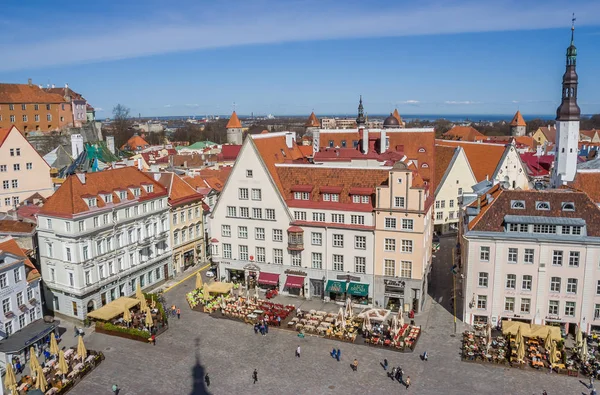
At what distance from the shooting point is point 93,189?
194 ft

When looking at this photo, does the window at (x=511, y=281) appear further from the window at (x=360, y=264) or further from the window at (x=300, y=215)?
the window at (x=300, y=215)

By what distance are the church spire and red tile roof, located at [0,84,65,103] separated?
368 ft

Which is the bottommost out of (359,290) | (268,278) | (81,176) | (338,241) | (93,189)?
(359,290)

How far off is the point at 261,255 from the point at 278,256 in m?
2.41

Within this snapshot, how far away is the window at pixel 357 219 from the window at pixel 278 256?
998 centimetres

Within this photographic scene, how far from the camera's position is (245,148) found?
6356 centimetres

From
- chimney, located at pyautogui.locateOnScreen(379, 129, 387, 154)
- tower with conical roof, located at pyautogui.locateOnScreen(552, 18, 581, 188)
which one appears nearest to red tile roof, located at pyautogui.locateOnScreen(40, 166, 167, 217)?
chimney, located at pyautogui.locateOnScreen(379, 129, 387, 154)

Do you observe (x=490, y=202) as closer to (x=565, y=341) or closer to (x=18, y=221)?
(x=565, y=341)

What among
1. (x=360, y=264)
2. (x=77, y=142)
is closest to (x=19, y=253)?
(x=360, y=264)

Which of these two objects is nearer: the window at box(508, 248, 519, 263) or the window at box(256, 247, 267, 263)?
the window at box(508, 248, 519, 263)

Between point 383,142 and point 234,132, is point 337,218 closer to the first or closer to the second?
point 383,142

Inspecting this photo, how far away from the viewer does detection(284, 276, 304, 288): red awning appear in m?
61.3

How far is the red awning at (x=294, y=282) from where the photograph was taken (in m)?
61.3

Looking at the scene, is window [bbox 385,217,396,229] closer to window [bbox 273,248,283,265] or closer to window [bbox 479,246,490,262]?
window [bbox 479,246,490,262]
